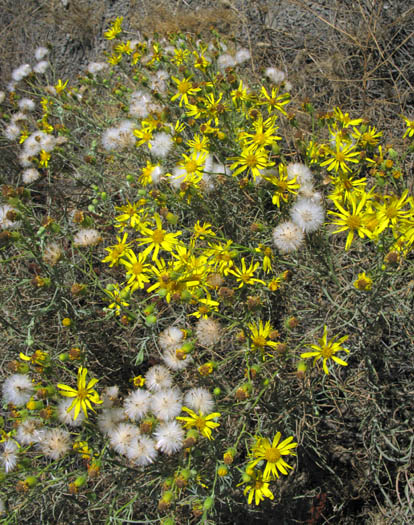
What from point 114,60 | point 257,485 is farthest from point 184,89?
point 257,485

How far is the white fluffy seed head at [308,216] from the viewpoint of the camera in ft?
7.74

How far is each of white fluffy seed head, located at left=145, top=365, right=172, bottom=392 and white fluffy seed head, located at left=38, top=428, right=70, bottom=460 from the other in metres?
0.56

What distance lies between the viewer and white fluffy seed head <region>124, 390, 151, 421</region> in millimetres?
2482

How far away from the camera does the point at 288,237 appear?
7.86 feet

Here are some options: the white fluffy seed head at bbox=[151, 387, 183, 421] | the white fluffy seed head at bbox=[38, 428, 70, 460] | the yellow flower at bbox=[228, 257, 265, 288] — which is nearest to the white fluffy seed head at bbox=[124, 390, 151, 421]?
the white fluffy seed head at bbox=[151, 387, 183, 421]

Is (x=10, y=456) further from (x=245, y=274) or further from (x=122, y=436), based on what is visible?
(x=245, y=274)

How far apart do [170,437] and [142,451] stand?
186 mm

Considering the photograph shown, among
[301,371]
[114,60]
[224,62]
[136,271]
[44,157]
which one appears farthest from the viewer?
[114,60]

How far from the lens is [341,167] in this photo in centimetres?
266

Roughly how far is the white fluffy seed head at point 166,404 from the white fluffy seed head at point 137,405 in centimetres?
5

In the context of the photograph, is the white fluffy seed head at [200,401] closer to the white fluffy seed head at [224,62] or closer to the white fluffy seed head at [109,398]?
the white fluffy seed head at [109,398]

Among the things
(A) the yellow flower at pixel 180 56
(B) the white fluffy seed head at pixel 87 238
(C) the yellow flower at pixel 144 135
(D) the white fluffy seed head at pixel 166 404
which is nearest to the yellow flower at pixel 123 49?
(A) the yellow flower at pixel 180 56

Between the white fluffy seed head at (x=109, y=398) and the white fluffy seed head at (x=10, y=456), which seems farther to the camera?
the white fluffy seed head at (x=109, y=398)

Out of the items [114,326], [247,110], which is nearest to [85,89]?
[247,110]
